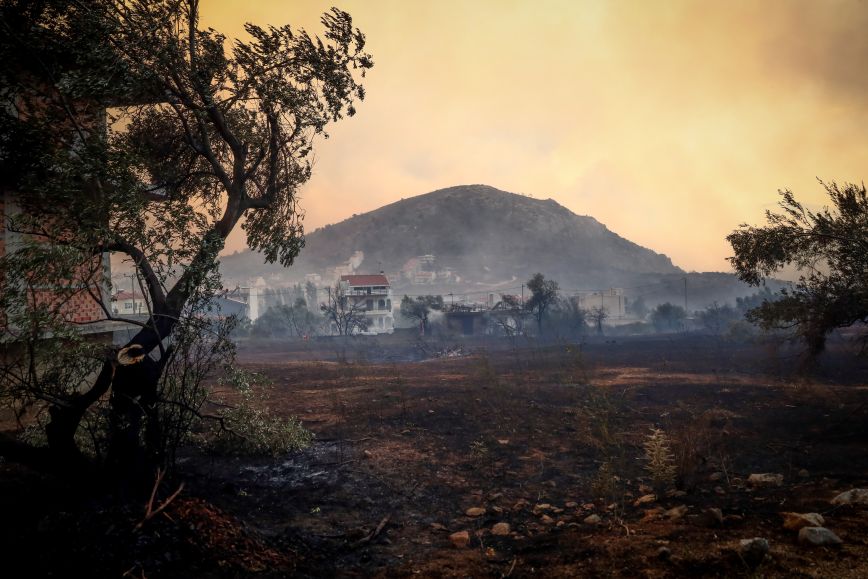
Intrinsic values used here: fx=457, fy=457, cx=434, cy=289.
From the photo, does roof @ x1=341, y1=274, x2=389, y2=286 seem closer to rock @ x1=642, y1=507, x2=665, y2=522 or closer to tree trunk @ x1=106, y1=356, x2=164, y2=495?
tree trunk @ x1=106, y1=356, x2=164, y2=495

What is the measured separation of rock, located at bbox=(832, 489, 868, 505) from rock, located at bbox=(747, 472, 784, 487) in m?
1.52

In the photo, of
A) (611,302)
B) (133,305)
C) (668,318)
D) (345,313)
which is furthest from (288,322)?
(611,302)

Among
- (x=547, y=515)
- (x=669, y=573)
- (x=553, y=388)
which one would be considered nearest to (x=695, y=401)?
(x=553, y=388)

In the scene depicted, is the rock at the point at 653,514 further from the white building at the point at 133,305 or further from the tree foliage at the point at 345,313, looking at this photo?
the tree foliage at the point at 345,313

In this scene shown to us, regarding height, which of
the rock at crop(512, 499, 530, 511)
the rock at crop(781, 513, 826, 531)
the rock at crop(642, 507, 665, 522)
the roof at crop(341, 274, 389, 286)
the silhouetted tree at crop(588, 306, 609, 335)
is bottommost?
the rock at crop(512, 499, 530, 511)

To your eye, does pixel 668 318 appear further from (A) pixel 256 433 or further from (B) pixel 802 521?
(A) pixel 256 433

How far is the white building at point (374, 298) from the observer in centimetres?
6688

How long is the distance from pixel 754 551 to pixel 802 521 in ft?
3.89

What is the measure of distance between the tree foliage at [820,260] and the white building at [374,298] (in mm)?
56793

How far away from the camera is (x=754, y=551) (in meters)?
4.59

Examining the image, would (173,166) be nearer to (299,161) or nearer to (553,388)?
(299,161)

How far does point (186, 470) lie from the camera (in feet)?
27.2

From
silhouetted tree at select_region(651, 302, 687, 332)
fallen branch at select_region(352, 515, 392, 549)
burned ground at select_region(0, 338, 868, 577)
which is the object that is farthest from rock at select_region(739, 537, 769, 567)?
silhouetted tree at select_region(651, 302, 687, 332)

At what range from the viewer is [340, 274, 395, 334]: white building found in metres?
66.9
